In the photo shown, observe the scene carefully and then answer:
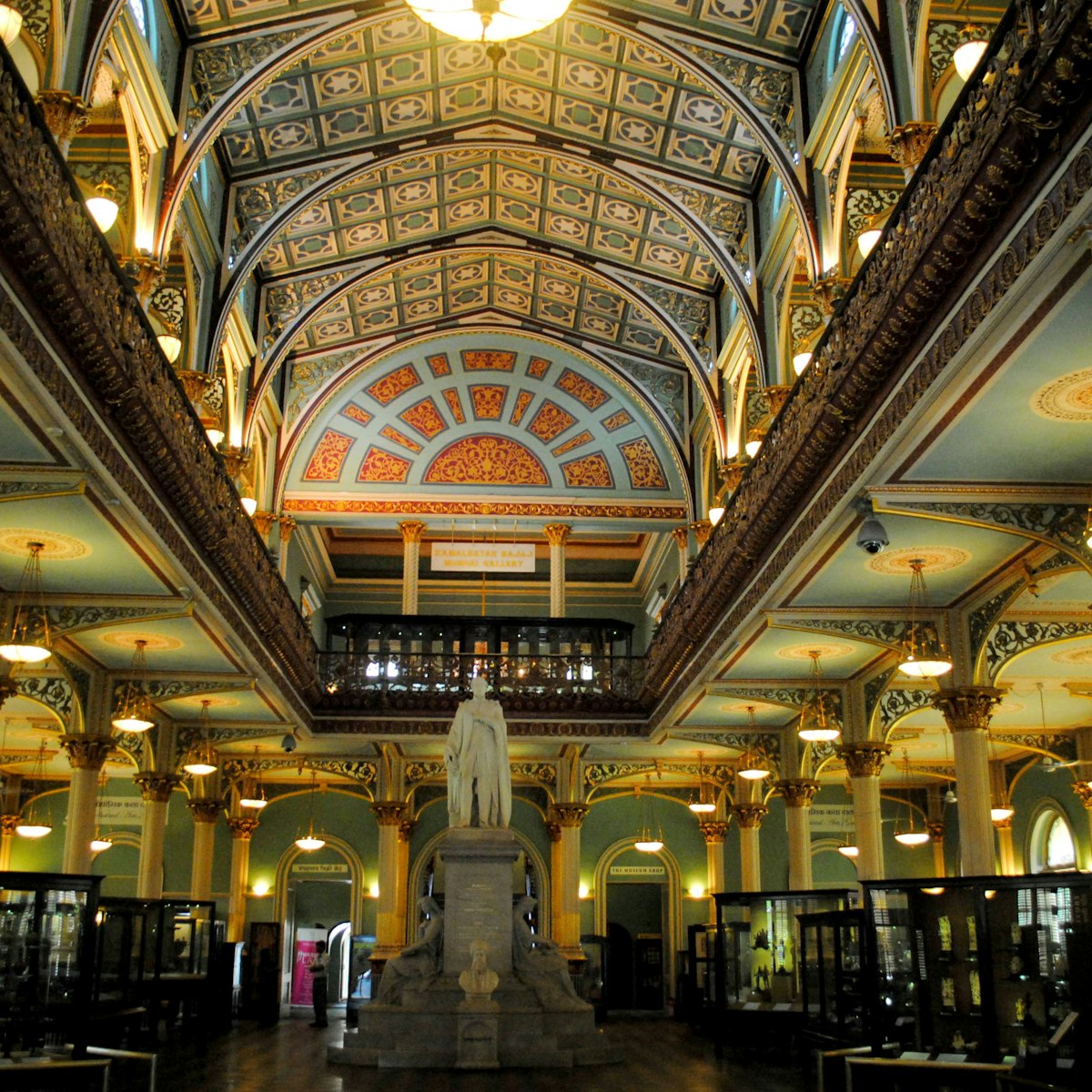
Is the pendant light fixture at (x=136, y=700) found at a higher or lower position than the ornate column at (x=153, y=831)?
higher

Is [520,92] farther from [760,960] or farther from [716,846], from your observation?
[716,846]

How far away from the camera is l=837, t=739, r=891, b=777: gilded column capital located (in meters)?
18.4

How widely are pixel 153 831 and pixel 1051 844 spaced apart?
55.1ft

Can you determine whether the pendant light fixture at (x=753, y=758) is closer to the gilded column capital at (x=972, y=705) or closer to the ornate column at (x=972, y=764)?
the ornate column at (x=972, y=764)

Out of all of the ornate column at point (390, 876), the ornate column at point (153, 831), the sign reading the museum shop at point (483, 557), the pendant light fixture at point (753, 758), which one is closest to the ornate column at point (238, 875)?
the ornate column at point (390, 876)

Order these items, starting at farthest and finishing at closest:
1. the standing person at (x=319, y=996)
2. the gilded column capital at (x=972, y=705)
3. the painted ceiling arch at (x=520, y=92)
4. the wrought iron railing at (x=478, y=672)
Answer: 1. the wrought iron railing at (x=478, y=672)
2. the standing person at (x=319, y=996)
3. the painted ceiling arch at (x=520, y=92)
4. the gilded column capital at (x=972, y=705)

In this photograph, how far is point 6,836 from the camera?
28.9 m

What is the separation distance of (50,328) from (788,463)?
6.64m

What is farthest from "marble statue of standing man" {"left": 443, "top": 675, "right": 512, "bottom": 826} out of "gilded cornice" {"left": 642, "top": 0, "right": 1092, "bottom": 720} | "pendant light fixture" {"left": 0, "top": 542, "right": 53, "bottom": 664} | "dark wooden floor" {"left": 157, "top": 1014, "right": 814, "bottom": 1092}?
"pendant light fixture" {"left": 0, "top": 542, "right": 53, "bottom": 664}

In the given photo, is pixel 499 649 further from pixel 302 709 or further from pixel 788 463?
pixel 788 463

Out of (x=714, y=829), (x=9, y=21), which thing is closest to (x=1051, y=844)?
(x=714, y=829)

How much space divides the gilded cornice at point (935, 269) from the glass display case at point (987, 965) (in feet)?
11.9

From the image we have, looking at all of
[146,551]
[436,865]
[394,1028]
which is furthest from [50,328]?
[436,865]

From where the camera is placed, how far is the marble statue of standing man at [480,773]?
1569 centimetres
